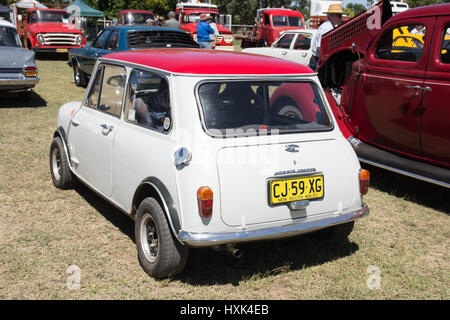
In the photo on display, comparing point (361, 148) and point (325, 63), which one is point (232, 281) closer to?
point (361, 148)

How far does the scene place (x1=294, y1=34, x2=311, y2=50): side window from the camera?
44.3 feet

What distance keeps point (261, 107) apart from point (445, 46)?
2409mm

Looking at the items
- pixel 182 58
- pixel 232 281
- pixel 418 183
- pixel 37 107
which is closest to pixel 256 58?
pixel 182 58

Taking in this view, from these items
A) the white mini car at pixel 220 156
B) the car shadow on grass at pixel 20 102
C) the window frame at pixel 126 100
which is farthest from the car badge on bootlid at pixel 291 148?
the car shadow on grass at pixel 20 102

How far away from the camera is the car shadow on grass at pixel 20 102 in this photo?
1053cm

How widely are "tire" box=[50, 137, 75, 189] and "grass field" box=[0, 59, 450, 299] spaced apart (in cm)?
12

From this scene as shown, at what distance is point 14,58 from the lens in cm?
992

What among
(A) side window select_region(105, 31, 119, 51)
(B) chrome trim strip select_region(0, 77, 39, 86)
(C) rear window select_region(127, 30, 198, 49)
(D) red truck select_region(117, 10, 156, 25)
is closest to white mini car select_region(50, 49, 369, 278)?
(C) rear window select_region(127, 30, 198, 49)

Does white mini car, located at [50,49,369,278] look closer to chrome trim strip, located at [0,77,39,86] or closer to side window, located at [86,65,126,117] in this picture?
side window, located at [86,65,126,117]

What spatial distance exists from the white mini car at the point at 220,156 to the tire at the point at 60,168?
111 cm

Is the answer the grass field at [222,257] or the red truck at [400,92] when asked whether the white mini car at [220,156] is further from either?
the red truck at [400,92]

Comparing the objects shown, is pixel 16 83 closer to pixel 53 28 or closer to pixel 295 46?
pixel 295 46
